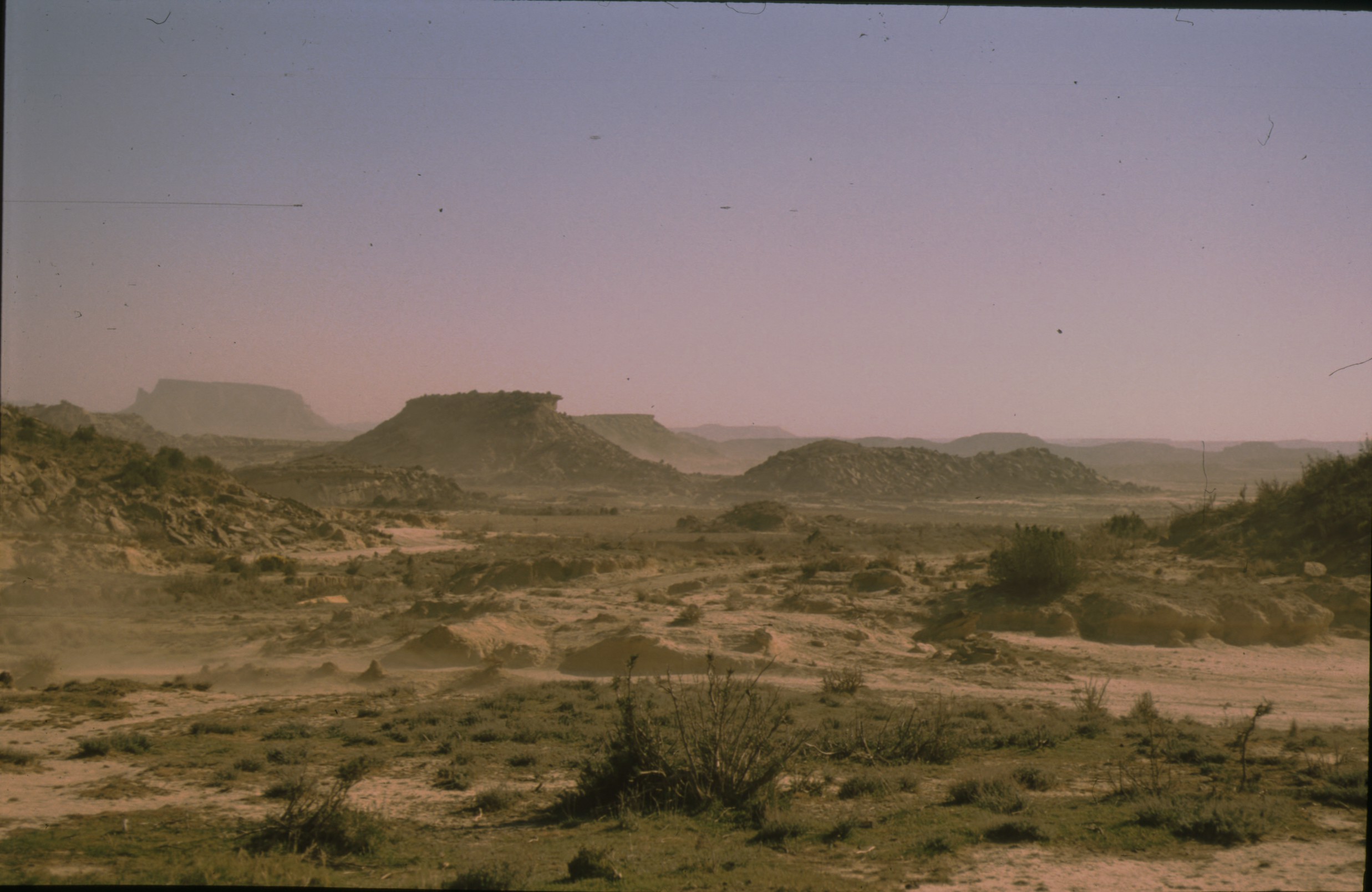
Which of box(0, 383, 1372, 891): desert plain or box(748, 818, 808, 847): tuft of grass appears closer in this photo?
box(0, 383, 1372, 891): desert plain

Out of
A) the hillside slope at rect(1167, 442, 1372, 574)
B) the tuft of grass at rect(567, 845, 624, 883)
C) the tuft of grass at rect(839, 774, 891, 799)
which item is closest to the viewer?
the tuft of grass at rect(567, 845, 624, 883)

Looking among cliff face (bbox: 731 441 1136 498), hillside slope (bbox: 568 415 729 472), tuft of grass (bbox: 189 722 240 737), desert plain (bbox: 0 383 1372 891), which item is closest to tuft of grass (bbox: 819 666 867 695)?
desert plain (bbox: 0 383 1372 891)

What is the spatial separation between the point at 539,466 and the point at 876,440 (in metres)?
122

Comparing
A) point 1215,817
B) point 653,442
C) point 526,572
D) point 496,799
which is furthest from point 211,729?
point 653,442

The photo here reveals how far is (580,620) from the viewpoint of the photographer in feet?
60.0

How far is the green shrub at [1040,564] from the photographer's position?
782 inches

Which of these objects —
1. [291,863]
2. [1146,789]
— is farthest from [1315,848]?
[291,863]

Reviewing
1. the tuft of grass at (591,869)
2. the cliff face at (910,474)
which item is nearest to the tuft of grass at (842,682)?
the tuft of grass at (591,869)

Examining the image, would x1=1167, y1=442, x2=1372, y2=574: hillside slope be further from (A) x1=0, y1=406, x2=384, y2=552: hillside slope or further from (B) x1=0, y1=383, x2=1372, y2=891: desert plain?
(A) x1=0, y1=406, x2=384, y2=552: hillside slope

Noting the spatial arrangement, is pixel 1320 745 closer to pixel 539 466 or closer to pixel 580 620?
pixel 580 620

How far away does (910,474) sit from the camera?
84.4 m

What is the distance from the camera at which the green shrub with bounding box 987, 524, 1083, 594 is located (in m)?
19.9

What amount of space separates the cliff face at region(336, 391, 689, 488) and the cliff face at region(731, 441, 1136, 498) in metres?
10.7

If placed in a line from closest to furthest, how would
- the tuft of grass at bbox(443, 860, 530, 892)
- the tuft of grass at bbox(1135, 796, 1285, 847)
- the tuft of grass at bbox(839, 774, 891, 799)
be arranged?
the tuft of grass at bbox(443, 860, 530, 892)
the tuft of grass at bbox(1135, 796, 1285, 847)
the tuft of grass at bbox(839, 774, 891, 799)
